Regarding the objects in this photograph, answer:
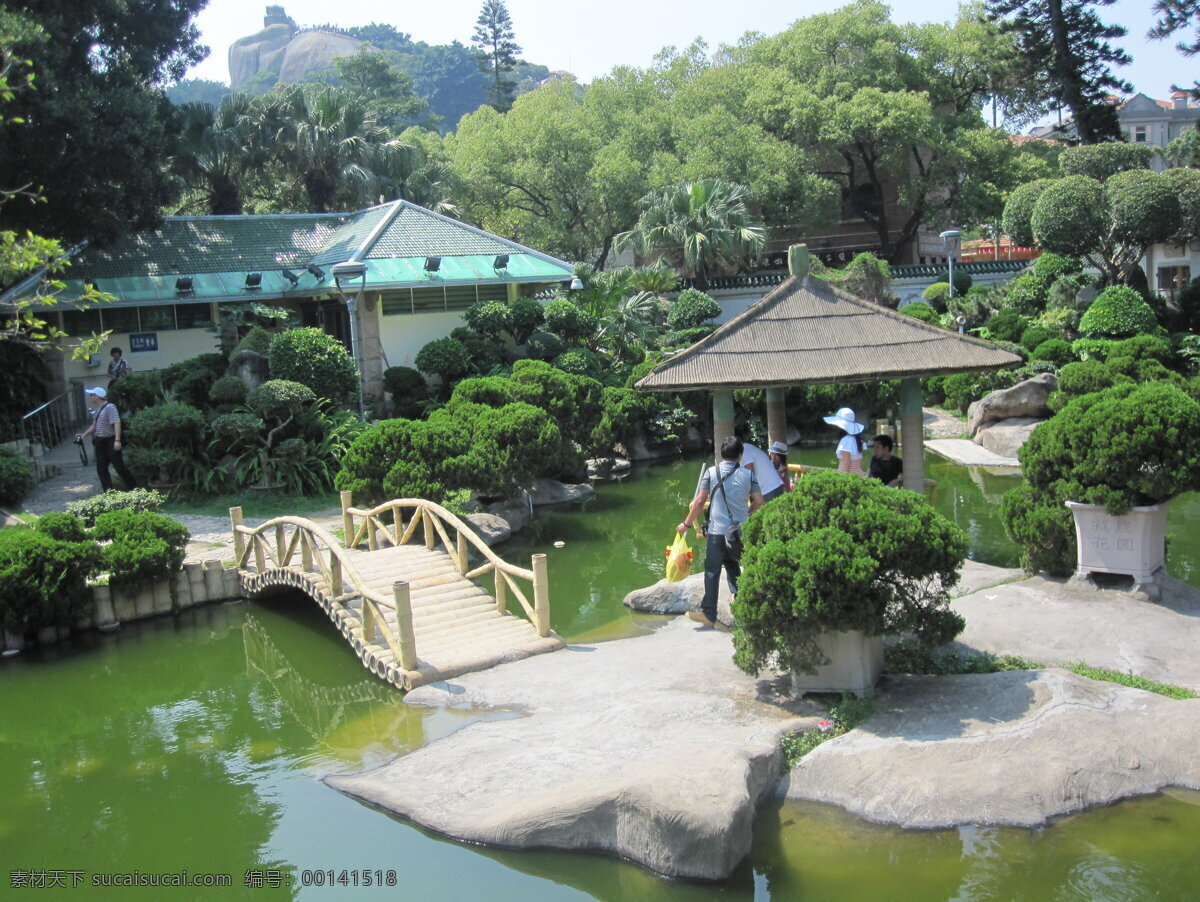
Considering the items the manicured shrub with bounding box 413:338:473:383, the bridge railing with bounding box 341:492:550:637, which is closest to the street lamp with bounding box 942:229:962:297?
the manicured shrub with bounding box 413:338:473:383

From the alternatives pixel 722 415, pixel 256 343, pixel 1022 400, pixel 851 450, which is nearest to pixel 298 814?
pixel 851 450

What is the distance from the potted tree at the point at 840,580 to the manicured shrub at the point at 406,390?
1482cm

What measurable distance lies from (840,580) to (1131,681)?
7.85ft

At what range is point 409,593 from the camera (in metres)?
9.34

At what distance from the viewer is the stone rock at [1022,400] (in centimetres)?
2052

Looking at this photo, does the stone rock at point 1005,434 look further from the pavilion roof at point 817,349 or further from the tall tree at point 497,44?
the tall tree at point 497,44

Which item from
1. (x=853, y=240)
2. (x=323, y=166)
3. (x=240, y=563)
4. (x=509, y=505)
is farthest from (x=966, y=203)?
(x=240, y=563)

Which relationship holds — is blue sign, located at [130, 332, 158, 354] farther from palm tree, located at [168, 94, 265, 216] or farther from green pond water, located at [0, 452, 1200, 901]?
green pond water, located at [0, 452, 1200, 901]

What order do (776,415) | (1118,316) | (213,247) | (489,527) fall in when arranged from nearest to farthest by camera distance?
1. (776,415)
2. (489,527)
3. (1118,316)
4. (213,247)

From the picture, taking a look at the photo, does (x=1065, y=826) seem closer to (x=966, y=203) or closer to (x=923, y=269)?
(x=923, y=269)

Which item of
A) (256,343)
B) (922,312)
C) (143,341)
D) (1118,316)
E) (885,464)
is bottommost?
(885,464)

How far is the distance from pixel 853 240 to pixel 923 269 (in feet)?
22.9

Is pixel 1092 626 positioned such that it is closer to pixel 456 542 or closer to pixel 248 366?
pixel 456 542

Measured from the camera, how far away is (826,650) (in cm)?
721
